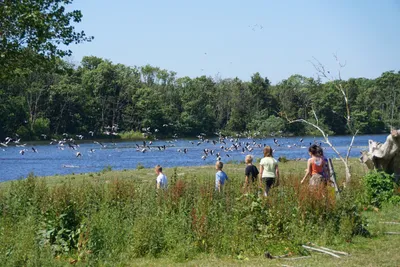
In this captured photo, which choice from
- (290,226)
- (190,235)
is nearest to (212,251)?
(190,235)

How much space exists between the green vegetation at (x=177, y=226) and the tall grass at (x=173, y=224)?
20 millimetres

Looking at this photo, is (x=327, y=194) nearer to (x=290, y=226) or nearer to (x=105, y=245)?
(x=290, y=226)

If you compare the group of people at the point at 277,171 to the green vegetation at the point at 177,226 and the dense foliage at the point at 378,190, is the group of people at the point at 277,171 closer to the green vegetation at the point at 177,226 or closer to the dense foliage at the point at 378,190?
the green vegetation at the point at 177,226

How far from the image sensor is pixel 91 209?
13.1 meters

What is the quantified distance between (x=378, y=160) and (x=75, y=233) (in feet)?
33.9

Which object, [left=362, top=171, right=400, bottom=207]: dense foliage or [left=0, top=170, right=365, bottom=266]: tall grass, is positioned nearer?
[left=0, top=170, right=365, bottom=266]: tall grass

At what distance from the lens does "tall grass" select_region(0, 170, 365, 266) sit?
448 inches

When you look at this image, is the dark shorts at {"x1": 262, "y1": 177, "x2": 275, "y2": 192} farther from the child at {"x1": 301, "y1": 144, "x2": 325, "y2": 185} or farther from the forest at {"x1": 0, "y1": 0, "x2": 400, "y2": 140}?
the forest at {"x1": 0, "y1": 0, "x2": 400, "y2": 140}

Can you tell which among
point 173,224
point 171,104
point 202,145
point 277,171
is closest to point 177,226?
point 173,224

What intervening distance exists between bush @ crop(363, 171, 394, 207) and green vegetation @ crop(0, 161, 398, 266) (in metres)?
3.57

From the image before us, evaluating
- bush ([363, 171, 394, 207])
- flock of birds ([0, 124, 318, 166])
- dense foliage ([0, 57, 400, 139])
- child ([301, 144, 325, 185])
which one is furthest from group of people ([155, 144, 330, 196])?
dense foliage ([0, 57, 400, 139])

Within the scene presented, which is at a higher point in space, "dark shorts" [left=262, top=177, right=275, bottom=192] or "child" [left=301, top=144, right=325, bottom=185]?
"child" [left=301, top=144, right=325, bottom=185]

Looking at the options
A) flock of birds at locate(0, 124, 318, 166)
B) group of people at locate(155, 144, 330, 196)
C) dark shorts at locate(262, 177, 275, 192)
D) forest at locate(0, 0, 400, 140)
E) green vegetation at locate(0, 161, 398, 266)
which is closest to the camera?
green vegetation at locate(0, 161, 398, 266)

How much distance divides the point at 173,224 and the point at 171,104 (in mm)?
114485
